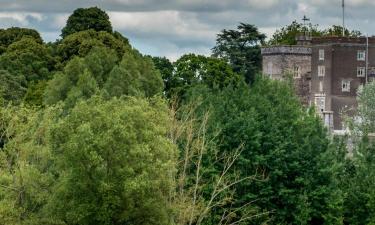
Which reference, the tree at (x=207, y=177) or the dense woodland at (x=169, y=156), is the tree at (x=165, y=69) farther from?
the tree at (x=207, y=177)

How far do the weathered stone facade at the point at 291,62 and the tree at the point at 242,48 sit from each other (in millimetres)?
1726

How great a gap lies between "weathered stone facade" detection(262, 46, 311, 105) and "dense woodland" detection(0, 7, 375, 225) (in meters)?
30.9

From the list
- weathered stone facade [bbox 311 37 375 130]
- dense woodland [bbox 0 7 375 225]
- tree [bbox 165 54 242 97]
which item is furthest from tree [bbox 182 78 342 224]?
weathered stone facade [bbox 311 37 375 130]

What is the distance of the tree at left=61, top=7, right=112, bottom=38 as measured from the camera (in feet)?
331

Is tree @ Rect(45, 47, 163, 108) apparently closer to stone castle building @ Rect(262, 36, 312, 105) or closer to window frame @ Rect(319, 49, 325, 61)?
window frame @ Rect(319, 49, 325, 61)

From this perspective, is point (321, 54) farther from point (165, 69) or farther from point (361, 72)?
point (165, 69)

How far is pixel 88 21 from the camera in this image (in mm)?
101312

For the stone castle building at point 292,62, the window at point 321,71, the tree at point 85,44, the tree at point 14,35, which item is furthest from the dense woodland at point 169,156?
the stone castle building at point 292,62

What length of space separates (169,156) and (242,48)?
70316 millimetres

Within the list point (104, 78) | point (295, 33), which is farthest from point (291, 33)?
point (104, 78)

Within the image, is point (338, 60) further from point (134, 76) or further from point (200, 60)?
point (134, 76)

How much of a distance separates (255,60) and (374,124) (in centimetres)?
4201

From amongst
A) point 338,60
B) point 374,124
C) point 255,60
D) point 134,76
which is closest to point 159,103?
point 134,76

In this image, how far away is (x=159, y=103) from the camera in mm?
49000
